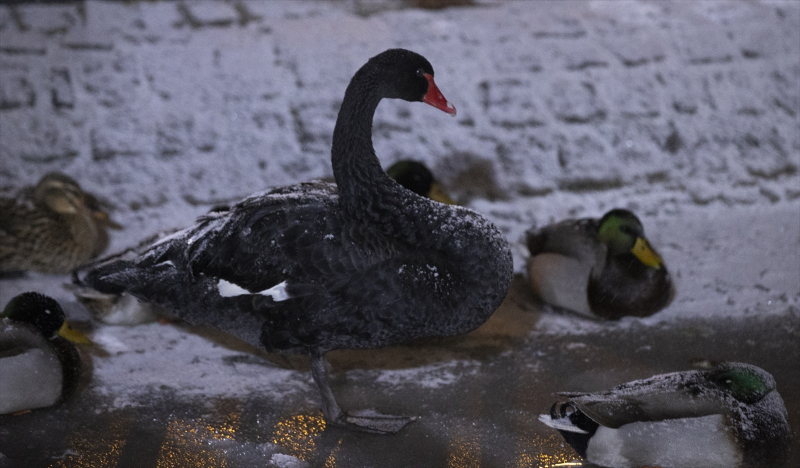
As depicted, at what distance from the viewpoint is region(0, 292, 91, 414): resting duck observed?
278 centimetres

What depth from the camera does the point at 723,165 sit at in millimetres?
4973

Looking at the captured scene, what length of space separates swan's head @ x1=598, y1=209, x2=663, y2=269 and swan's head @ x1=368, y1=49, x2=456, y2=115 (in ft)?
4.18

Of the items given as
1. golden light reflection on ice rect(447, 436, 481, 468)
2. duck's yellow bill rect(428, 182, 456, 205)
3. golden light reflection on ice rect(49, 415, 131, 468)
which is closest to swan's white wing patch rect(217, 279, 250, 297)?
golden light reflection on ice rect(49, 415, 131, 468)

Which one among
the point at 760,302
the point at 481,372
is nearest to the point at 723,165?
the point at 760,302

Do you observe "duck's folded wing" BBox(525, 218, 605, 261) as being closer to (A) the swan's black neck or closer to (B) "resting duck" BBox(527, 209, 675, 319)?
(B) "resting duck" BBox(527, 209, 675, 319)

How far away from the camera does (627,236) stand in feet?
11.9

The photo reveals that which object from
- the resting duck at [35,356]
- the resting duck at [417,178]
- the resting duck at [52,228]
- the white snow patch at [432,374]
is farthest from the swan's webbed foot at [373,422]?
the resting duck at [52,228]

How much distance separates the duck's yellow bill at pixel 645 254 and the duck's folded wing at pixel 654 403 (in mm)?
1018

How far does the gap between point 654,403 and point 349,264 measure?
1.16 meters

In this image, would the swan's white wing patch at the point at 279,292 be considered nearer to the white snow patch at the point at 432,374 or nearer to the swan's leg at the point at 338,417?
the swan's leg at the point at 338,417

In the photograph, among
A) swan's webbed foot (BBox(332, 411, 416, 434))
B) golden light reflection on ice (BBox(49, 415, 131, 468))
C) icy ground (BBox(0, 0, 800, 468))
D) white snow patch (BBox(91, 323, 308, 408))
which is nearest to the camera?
golden light reflection on ice (BBox(49, 415, 131, 468))

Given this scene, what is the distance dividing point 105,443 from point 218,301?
0.65m

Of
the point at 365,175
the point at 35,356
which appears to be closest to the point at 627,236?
the point at 365,175

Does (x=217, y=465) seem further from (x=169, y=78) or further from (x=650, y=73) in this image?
(x=650, y=73)
